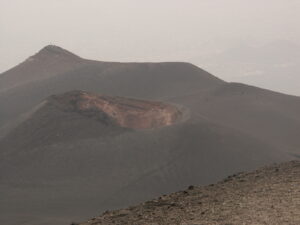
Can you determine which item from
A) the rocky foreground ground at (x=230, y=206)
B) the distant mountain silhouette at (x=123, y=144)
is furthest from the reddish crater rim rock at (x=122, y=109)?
the rocky foreground ground at (x=230, y=206)

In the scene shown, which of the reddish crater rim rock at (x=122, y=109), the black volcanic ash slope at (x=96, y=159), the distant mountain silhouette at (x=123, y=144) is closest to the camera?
the black volcanic ash slope at (x=96, y=159)

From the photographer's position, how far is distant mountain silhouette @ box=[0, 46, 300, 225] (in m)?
21.1

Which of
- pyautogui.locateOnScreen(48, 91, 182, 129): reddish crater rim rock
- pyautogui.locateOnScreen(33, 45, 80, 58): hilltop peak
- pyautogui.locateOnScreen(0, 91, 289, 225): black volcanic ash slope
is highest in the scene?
pyautogui.locateOnScreen(33, 45, 80, 58): hilltop peak

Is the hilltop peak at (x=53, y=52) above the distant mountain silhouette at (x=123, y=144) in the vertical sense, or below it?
above

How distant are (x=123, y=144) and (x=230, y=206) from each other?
52.6 feet

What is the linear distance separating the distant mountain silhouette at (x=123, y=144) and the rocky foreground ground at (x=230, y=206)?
22.8ft

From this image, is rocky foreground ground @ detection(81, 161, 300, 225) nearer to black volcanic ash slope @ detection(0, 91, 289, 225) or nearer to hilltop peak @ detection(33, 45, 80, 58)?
black volcanic ash slope @ detection(0, 91, 289, 225)

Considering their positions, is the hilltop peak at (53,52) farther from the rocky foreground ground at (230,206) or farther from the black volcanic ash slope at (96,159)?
the rocky foreground ground at (230,206)

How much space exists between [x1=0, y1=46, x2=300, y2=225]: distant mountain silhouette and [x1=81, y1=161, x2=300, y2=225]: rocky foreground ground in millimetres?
6943

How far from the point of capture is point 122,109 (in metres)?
31.7

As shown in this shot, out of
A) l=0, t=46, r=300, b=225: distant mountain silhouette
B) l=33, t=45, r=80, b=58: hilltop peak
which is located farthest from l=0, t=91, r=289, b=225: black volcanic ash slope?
l=33, t=45, r=80, b=58: hilltop peak

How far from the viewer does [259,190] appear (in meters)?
11.2

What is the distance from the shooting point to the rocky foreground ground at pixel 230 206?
924 centimetres

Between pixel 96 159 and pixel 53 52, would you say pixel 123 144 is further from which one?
pixel 53 52
